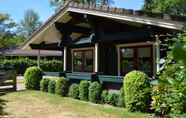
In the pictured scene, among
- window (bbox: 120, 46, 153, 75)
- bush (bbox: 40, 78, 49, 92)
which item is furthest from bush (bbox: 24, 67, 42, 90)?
A: window (bbox: 120, 46, 153, 75)

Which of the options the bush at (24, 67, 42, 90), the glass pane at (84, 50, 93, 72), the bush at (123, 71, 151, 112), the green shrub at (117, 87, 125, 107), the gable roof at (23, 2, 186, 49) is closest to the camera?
the bush at (123, 71, 151, 112)

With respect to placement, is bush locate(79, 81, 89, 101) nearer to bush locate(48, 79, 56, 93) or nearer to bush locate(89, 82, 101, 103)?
bush locate(89, 82, 101, 103)

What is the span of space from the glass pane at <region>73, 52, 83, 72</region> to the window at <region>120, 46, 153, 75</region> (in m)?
3.71

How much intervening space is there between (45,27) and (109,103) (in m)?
6.81

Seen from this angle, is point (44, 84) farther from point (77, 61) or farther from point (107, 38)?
point (107, 38)

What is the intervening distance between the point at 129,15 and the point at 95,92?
326cm

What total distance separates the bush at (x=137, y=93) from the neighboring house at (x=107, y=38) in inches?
53.5

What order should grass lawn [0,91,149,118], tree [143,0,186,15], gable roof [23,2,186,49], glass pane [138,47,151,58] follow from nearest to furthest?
grass lawn [0,91,149,118]
gable roof [23,2,186,49]
glass pane [138,47,151,58]
tree [143,0,186,15]

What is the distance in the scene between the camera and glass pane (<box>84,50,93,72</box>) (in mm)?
19484

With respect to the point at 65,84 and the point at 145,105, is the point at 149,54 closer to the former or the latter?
the point at 65,84

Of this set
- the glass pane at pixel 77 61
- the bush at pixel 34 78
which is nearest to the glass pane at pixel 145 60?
the glass pane at pixel 77 61

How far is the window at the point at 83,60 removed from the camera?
19.6m

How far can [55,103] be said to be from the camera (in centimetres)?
1334

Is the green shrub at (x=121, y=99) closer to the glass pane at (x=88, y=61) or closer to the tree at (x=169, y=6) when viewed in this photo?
the glass pane at (x=88, y=61)
